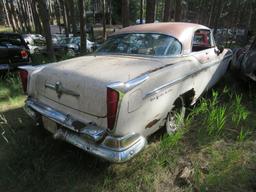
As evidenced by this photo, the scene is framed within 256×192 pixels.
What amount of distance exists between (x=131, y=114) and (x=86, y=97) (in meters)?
0.54

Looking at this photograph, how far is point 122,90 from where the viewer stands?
2.32 meters

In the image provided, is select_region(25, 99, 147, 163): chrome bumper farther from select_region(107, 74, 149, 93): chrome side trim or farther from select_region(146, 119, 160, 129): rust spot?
select_region(107, 74, 149, 93): chrome side trim

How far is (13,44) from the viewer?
6574mm

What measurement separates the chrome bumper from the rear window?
457 cm

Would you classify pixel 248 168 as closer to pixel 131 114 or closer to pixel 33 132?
pixel 131 114

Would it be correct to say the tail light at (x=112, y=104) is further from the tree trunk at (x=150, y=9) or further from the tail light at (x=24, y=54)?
the tree trunk at (x=150, y=9)

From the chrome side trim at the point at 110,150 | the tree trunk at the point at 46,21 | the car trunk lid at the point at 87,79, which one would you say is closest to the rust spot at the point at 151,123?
the chrome side trim at the point at 110,150

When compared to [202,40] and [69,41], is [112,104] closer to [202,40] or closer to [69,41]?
[202,40]

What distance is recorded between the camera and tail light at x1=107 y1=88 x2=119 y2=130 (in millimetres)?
2322

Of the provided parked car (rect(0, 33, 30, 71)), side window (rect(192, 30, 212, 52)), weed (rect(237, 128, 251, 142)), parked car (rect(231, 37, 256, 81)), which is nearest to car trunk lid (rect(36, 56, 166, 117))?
weed (rect(237, 128, 251, 142))

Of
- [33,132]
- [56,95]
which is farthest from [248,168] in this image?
[33,132]

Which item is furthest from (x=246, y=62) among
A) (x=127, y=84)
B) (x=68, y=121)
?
(x=68, y=121)

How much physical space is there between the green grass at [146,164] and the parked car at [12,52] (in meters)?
2.88

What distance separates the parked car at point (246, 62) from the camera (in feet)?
16.0
